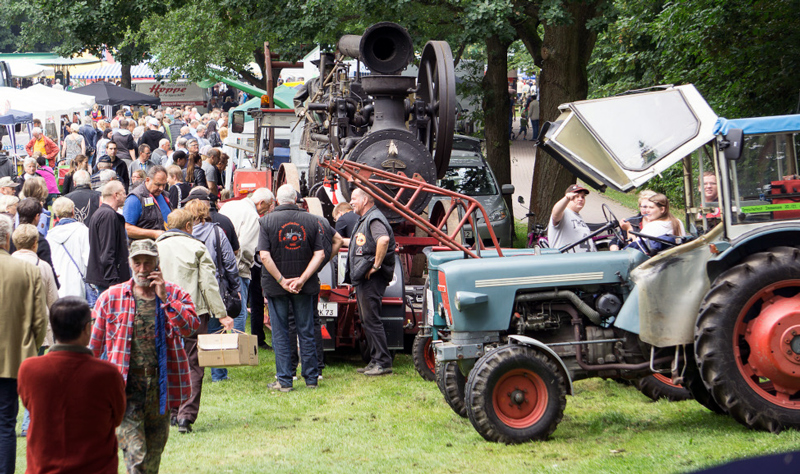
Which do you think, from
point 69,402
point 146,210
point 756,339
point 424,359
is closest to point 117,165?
point 146,210

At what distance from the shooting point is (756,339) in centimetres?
663

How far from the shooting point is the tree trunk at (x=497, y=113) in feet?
57.4

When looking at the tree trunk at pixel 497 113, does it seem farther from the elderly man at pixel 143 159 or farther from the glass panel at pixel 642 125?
the glass panel at pixel 642 125

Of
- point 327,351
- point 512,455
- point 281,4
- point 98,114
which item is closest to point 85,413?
point 512,455

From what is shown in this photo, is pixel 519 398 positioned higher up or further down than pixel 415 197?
further down

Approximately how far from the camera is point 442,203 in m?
12.3

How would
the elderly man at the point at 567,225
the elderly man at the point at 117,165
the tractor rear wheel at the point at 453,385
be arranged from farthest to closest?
1. the elderly man at the point at 117,165
2. the elderly man at the point at 567,225
3. the tractor rear wheel at the point at 453,385

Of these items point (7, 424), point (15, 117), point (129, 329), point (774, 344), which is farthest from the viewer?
point (15, 117)

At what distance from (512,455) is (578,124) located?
8.23 ft

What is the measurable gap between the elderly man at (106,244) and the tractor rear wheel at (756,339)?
5.59 m

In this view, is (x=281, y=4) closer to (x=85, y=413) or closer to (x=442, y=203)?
(x=442, y=203)

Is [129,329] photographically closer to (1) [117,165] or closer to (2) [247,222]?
(2) [247,222]

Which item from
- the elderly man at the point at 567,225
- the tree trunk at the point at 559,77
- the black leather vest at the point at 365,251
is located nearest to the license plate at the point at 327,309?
the black leather vest at the point at 365,251

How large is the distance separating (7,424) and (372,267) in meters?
4.32
